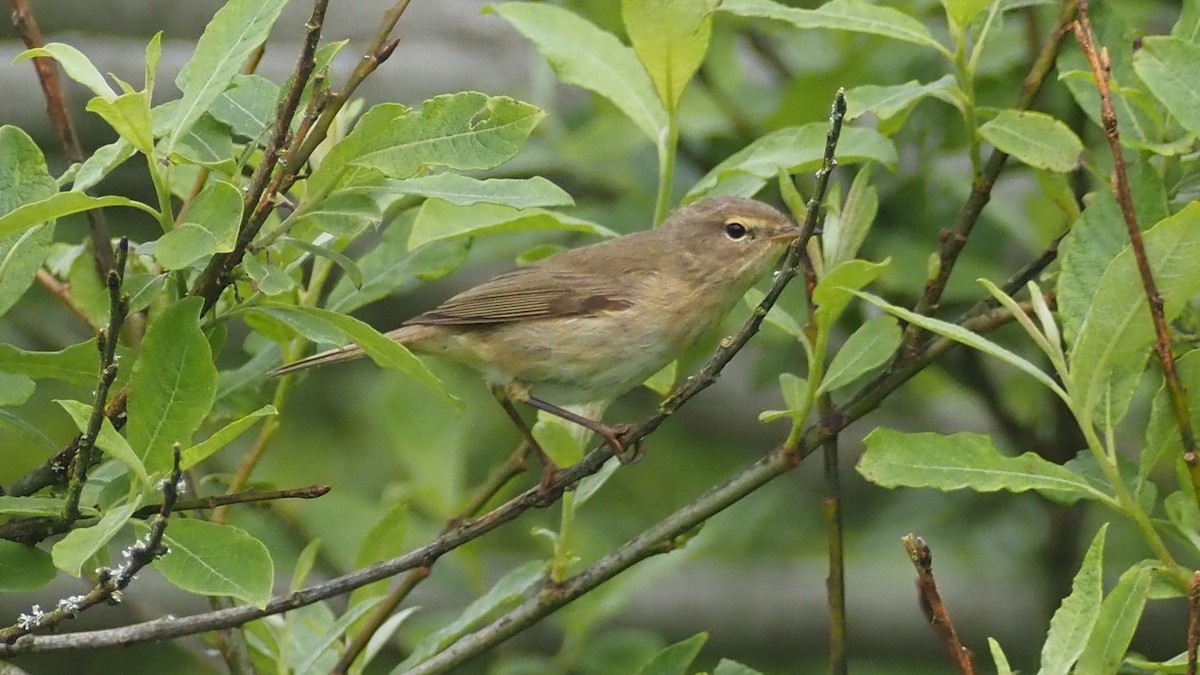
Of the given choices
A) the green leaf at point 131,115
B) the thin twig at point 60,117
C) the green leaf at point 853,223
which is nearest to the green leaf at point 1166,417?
the green leaf at point 853,223

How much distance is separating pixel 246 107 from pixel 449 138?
423 mm

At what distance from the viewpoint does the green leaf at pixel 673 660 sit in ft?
8.89

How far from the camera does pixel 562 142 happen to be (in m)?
4.61

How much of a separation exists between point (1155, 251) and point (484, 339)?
82.7 inches

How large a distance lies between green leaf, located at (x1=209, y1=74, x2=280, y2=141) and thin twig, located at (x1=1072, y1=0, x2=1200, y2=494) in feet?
4.33

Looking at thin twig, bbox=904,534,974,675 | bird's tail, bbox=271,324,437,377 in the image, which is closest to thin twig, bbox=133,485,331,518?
bird's tail, bbox=271,324,437,377

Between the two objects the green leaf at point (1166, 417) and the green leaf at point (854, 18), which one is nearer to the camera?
the green leaf at point (1166, 417)

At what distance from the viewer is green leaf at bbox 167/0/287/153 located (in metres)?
2.21

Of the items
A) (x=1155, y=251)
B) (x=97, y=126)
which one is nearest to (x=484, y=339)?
(x=1155, y=251)

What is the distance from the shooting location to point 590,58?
309cm

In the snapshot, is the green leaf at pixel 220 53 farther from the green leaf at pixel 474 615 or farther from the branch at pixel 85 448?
the green leaf at pixel 474 615

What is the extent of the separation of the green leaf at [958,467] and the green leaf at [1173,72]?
2.07 ft

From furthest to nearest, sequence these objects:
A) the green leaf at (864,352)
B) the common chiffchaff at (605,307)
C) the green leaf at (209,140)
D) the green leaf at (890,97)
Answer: the common chiffchaff at (605,307) < the green leaf at (890,97) < the green leaf at (864,352) < the green leaf at (209,140)

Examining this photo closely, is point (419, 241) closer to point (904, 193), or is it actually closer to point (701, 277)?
point (701, 277)
